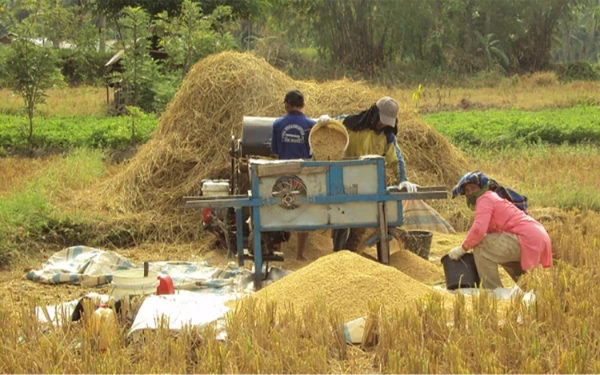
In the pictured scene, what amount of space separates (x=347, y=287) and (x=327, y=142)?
6.15 ft

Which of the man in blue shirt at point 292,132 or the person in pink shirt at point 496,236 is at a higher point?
the man in blue shirt at point 292,132

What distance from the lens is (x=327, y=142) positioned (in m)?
6.90

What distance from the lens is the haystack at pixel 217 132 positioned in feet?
30.7

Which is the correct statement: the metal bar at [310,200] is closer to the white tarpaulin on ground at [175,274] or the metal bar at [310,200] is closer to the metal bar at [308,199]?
the metal bar at [308,199]

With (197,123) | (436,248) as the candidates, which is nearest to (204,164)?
(197,123)

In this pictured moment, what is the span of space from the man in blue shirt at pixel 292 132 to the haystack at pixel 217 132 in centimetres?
204

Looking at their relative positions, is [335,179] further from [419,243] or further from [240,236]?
[419,243]

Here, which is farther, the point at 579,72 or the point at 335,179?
the point at 579,72

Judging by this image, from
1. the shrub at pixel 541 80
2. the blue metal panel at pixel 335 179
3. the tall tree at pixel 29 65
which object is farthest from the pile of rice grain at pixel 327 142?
the shrub at pixel 541 80

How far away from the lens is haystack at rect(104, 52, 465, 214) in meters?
9.35

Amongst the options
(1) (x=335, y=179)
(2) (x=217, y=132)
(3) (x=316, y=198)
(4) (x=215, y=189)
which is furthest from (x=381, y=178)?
(2) (x=217, y=132)

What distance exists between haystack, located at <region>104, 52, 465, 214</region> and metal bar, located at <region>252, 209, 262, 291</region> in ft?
8.62

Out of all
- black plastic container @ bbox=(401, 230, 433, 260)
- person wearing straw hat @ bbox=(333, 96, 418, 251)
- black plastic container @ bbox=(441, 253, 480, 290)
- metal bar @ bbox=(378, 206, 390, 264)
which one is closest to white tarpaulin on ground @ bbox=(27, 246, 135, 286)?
person wearing straw hat @ bbox=(333, 96, 418, 251)

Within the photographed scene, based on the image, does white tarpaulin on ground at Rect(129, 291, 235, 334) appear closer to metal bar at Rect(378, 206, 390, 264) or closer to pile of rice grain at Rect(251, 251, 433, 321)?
pile of rice grain at Rect(251, 251, 433, 321)
